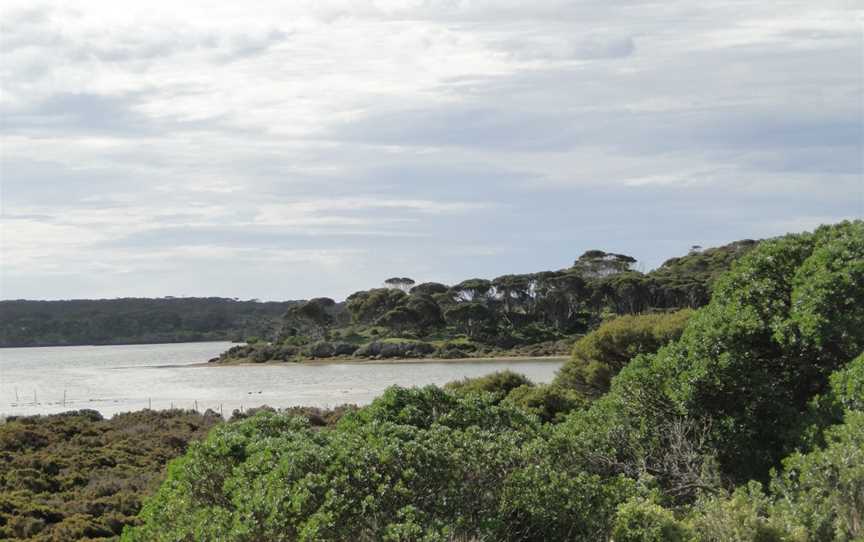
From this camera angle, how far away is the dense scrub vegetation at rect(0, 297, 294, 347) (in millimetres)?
153250

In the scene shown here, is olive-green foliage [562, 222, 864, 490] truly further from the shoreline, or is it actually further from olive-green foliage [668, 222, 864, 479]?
the shoreline

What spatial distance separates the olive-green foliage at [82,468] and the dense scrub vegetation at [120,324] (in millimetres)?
99286

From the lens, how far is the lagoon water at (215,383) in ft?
162

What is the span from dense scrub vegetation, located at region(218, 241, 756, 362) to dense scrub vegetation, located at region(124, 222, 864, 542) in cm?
6221

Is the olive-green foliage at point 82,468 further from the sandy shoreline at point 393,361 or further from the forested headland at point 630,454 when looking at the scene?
the sandy shoreline at point 393,361

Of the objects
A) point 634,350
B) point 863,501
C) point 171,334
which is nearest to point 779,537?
point 863,501

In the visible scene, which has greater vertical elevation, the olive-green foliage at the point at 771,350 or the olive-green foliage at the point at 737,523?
the olive-green foliage at the point at 771,350

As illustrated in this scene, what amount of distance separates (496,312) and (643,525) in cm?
8598

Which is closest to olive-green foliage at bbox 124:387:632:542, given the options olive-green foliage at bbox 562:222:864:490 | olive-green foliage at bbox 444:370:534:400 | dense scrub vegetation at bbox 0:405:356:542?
dense scrub vegetation at bbox 0:405:356:542

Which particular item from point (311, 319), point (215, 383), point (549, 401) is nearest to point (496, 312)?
point (311, 319)

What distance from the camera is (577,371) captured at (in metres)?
34.8

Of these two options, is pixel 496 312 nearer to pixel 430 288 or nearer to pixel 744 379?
pixel 430 288

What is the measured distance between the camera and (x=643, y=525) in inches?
365

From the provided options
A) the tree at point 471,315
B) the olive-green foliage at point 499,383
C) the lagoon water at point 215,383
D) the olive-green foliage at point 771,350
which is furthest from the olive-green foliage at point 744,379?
the tree at point 471,315
